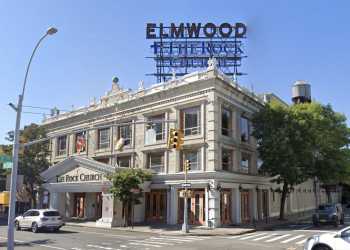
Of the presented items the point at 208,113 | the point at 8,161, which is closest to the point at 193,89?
the point at 208,113

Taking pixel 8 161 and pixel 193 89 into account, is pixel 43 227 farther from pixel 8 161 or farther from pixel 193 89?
pixel 193 89

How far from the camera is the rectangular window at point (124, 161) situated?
40.2m

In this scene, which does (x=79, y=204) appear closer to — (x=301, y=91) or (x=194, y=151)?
(x=194, y=151)

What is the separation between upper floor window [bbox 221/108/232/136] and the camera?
34997 millimetres

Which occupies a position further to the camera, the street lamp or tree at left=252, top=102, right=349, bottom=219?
tree at left=252, top=102, right=349, bottom=219

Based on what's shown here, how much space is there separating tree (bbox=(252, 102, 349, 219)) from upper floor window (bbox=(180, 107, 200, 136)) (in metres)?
6.31

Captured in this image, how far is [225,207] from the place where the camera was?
112ft

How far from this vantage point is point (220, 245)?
68.1ft

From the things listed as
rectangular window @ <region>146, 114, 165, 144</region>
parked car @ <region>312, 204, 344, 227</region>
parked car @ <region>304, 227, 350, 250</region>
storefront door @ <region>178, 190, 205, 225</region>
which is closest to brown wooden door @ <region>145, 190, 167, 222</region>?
storefront door @ <region>178, 190, 205, 225</region>

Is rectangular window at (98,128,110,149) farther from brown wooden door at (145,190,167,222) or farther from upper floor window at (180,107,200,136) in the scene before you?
upper floor window at (180,107,200,136)

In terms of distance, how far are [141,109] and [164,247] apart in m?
20.6

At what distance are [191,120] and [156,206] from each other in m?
8.60

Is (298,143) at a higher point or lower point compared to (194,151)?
higher

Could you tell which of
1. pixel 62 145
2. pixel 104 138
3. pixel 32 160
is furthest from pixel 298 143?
pixel 32 160
